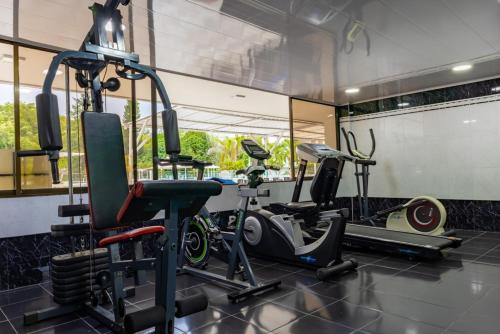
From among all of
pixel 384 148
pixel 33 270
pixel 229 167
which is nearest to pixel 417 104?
pixel 384 148

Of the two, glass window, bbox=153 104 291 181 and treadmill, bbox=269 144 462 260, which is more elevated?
glass window, bbox=153 104 291 181

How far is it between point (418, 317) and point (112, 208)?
235 centimetres

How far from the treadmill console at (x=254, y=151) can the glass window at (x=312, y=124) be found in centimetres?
319

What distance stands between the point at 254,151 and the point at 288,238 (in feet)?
3.95

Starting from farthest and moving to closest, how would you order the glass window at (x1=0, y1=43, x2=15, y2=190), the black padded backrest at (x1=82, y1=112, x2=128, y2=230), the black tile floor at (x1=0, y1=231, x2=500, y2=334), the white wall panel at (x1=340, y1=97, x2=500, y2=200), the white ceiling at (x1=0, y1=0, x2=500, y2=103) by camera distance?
the white wall panel at (x1=340, y1=97, x2=500, y2=200), the glass window at (x1=0, y1=43, x2=15, y2=190), the white ceiling at (x1=0, y1=0, x2=500, y2=103), the black tile floor at (x1=0, y1=231, x2=500, y2=334), the black padded backrest at (x1=82, y1=112, x2=128, y2=230)

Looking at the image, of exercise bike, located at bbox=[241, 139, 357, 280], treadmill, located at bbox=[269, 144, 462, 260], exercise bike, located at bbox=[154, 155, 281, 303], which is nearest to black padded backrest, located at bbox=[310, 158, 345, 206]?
treadmill, located at bbox=[269, 144, 462, 260]

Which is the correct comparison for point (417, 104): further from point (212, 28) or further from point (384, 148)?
point (212, 28)

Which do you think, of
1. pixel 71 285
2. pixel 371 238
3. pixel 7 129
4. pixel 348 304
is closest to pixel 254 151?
pixel 348 304

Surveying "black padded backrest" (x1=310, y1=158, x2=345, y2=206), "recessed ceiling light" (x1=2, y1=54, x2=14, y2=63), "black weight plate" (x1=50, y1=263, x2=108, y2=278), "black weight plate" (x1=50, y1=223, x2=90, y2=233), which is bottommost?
"black weight plate" (x1=50, y1=263, x2=108, y2=278)

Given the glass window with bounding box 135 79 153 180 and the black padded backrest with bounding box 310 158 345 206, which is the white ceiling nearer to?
the glass window with bounding box 135 79 153 180

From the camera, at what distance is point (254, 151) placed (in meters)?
3.44

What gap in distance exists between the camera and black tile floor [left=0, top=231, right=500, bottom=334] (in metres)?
2.42

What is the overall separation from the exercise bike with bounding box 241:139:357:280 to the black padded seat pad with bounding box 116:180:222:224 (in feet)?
5.19

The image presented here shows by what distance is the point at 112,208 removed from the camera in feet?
7.50
